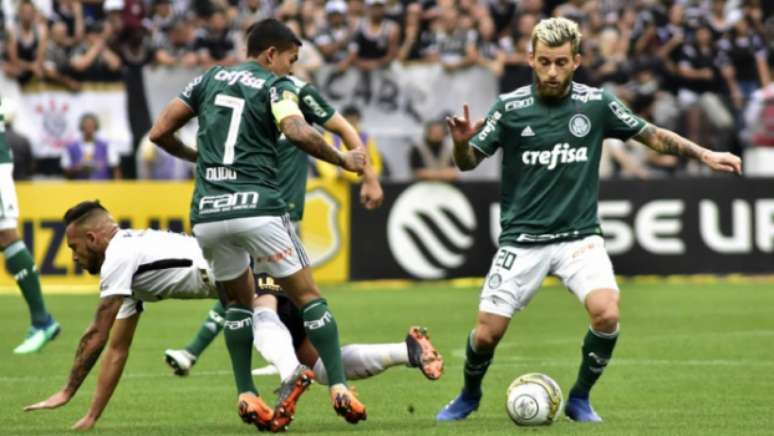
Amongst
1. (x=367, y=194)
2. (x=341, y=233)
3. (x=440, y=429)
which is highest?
(x=367, y=194)

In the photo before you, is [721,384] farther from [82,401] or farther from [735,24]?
[735,24]

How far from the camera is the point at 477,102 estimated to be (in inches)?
925

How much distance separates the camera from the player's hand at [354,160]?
29.1 feet

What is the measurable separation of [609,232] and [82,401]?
11.4m

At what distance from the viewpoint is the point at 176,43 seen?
24.3 metres

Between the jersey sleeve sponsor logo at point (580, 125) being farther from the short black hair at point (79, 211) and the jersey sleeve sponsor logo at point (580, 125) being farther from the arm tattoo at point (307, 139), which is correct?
the short black hair at point (79, 211)

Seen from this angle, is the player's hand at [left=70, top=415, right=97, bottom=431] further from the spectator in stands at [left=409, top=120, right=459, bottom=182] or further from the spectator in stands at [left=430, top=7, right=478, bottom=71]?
the spectator in stands at [left=430, top=7, right=478, bottom=71]

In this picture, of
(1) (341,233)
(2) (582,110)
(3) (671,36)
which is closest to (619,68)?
(3) (671,36)

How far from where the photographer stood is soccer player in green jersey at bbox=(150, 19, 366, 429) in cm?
912

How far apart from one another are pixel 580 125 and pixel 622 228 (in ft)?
39.6

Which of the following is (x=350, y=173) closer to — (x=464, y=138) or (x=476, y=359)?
(x=476, y=359)

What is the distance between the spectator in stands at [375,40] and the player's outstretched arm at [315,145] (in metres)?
14.9

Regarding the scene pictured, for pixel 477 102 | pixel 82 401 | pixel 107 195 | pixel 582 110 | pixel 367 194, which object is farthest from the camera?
pixel 477 102

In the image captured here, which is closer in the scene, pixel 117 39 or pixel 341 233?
pixel 341 233
